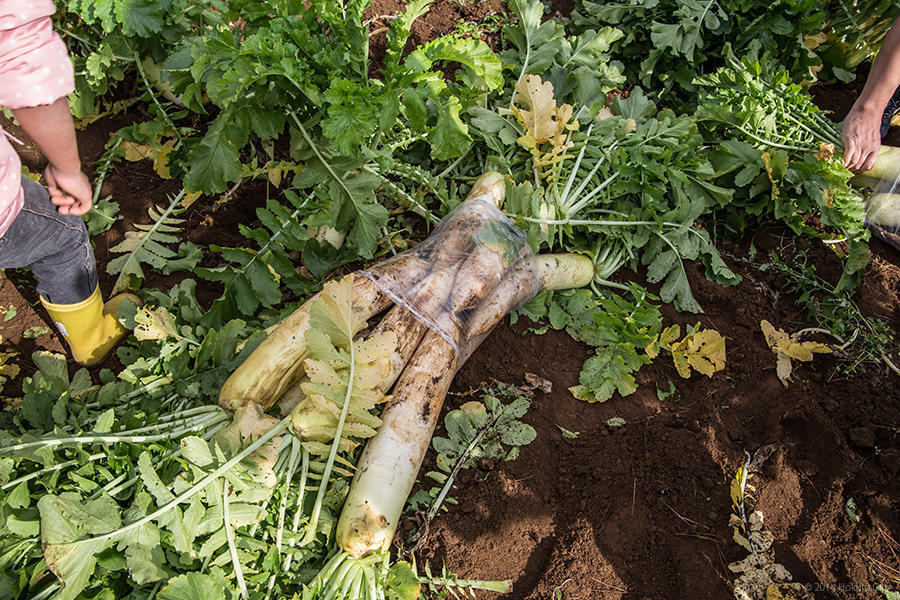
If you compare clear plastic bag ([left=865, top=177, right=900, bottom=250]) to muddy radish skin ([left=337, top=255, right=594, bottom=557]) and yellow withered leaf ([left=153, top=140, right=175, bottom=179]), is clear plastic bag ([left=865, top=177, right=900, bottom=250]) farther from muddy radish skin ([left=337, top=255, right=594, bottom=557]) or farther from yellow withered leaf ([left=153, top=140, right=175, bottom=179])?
yellow withered leaf ([left=153, top=140, right=175, bottom=179])

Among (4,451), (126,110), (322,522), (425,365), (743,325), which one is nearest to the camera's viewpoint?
(4,451)

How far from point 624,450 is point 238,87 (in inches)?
82.7

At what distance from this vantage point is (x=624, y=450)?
2479 mm

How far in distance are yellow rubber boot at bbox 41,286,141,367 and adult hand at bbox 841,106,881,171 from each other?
3.68 m

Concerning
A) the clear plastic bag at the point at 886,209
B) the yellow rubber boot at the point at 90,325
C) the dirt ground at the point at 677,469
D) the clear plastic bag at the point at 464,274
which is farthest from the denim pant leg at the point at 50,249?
the clear plastic bag at the point at 886,209

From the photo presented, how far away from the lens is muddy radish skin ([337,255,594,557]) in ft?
6.77

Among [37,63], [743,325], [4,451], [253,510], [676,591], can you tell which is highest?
[37,63]

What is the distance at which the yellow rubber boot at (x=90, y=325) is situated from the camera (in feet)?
8.14

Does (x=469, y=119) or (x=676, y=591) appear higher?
(x=469, y=119)

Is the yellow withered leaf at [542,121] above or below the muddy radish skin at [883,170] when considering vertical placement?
above

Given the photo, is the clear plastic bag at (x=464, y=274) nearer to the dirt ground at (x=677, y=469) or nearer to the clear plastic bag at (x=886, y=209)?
the dirt ground at (x=677, y=469)

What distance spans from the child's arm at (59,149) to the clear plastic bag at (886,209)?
3.76 metres

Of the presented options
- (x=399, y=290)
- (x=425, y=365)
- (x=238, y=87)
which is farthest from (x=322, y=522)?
(x=238, y=87)

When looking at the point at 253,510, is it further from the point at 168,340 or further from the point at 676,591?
the point at 676,591
